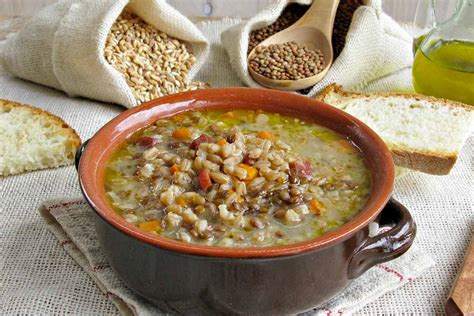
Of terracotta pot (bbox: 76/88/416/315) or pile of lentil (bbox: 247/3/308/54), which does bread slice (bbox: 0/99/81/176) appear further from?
pile of lentil (bbox: 247/3/308/54)

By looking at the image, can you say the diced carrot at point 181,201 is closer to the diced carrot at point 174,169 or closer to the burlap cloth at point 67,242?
the diced carrot at point 174,169

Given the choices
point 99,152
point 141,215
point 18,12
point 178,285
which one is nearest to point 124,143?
point 99,152

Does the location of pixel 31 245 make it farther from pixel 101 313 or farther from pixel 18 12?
pixel 18 12

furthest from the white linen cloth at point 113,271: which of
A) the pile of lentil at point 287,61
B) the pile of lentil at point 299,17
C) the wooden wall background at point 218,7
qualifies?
the wooden wall background at point 218,7

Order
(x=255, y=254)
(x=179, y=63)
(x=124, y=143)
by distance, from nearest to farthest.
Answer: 1. (x=255, y=254)
2. (x=124, y=143)
3. (x=179, y=63)

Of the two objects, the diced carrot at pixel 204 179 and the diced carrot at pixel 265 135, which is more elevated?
the diced carrot at pixel 204 179
